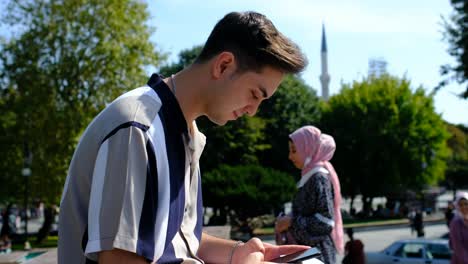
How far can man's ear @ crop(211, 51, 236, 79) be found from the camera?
2105mm

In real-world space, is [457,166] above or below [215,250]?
above

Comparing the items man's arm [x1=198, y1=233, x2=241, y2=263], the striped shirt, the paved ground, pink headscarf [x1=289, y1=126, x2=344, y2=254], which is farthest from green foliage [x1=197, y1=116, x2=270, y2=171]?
the striped shirt

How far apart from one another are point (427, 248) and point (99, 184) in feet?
49.1

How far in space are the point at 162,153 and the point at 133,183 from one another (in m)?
0.16

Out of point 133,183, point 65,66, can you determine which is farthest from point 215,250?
point 65,66

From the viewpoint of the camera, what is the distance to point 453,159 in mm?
71875

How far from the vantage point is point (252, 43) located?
2094 millimetres

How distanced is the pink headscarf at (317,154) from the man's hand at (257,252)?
10.3 feet

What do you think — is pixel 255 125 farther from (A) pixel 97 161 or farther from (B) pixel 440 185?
(B) pixel 440 185

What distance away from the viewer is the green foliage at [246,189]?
3409 centimetres

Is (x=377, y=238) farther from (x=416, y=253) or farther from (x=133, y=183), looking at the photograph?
(x=133, y=183)

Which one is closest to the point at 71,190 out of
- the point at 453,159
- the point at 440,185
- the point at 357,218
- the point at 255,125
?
the point at 255,125

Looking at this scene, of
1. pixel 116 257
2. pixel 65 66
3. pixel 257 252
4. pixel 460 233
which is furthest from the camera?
pixel 65 66

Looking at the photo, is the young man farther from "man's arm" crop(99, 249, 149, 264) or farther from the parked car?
the parked car
